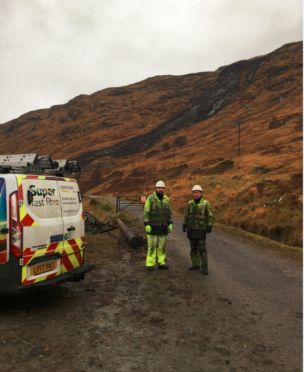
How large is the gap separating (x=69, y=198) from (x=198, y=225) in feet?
11.0

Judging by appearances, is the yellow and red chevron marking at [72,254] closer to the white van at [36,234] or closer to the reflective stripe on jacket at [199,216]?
the white van at [36,234]

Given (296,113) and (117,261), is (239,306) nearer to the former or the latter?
(117,261)

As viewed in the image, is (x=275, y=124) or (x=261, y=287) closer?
(x=261, y=287)

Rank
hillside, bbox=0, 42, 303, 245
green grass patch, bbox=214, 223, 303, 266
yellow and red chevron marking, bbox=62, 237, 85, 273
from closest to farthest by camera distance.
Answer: yellow and red chevron marking, bbox=62, 237, 85, 273
green grass patch, bbox=214, 223, 303, 266
hillside, bbox=0, 42, 303, 245

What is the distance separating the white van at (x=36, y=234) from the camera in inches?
152

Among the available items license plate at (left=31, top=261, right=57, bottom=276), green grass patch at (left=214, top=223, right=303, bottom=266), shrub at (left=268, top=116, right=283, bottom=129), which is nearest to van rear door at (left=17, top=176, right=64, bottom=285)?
license plate at (left=31, top=261, right=57, bottom=276)

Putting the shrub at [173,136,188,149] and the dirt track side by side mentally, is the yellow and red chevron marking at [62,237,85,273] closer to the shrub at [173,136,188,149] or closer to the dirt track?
the dirt track

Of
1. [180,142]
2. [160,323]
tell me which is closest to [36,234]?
[160,323]

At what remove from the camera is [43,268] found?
167 inches

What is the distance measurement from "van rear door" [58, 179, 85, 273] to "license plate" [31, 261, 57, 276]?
0.82 feet

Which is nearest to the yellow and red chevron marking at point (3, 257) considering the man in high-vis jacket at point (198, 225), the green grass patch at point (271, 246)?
the man in high-vis jacket at point (198, 225)

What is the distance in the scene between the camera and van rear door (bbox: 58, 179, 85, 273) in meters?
4.79

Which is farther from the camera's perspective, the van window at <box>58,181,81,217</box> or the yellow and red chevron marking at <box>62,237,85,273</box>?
the van window at <box>58,181,81,217</box>

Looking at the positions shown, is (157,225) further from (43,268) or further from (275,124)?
(275,124)
